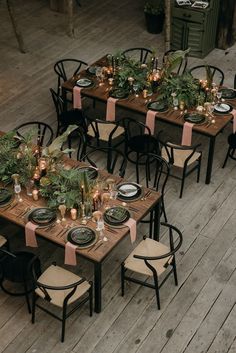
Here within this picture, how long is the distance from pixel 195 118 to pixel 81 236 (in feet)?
8.43

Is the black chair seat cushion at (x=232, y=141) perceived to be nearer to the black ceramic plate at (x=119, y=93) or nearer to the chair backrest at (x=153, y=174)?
the chair backrest at (x=153, y=174)

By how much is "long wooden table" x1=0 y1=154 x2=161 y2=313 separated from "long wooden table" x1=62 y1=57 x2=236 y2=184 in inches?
56.7

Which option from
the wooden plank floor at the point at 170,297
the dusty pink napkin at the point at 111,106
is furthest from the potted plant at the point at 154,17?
the dusty pink napkin at the point at 111,106

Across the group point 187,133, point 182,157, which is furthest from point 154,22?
point 182,157

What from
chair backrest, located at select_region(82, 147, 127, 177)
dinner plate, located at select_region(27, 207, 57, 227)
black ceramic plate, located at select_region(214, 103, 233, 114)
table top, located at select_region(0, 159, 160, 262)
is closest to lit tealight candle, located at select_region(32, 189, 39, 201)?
table top, located at select_region(0, 159, 160, 262)

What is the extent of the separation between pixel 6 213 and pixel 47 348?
4.54 ft

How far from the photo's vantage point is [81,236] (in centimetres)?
558

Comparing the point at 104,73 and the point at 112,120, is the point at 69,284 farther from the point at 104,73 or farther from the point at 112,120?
the point at 104,73

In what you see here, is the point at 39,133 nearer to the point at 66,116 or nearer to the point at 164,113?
the point at 66,116

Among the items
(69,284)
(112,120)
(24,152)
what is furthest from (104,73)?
(69,284)

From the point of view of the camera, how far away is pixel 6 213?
586 centimetres

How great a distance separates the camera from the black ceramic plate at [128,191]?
6.02 m

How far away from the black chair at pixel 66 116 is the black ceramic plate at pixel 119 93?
1.71 feet

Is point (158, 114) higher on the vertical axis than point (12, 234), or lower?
higher
